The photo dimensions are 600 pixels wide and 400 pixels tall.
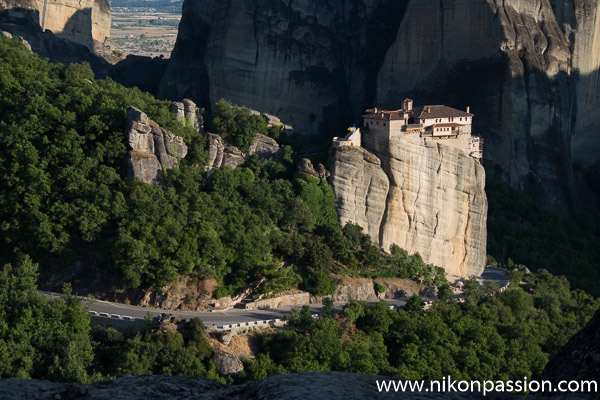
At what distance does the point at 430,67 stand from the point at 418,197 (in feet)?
58.2

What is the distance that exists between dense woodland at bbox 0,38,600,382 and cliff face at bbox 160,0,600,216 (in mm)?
16528

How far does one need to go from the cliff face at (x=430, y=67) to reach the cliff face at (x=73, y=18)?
11.7 metres

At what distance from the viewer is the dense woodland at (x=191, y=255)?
94.3 feet

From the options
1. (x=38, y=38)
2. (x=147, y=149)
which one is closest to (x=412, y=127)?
(x=147, y=149)

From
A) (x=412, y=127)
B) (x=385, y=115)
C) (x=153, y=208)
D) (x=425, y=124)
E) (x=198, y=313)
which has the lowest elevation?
(x=198, y=313)

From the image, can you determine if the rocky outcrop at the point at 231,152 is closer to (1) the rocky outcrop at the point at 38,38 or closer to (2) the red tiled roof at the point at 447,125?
(2) the red tiled roof at the point at 447,125

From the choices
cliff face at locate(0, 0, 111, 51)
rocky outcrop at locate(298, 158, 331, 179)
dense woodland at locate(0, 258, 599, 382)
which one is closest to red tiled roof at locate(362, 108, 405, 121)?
rocky outcrop at locate(298, 158, 331, 179)

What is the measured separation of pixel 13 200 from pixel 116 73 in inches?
1397

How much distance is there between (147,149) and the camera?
1448 inches

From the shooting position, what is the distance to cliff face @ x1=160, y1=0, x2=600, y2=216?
56062 millimetres

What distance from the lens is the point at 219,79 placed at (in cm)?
6103

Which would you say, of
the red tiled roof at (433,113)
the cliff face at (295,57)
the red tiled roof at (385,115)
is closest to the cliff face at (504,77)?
the cliff face at (295,57)

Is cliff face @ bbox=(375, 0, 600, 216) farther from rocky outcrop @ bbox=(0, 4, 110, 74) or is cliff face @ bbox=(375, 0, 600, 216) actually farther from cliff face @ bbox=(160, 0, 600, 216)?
rocky outcrop @ bbox=(0, 4, 110, 74)

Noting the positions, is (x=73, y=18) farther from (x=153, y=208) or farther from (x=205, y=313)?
(x=205, y=313)
